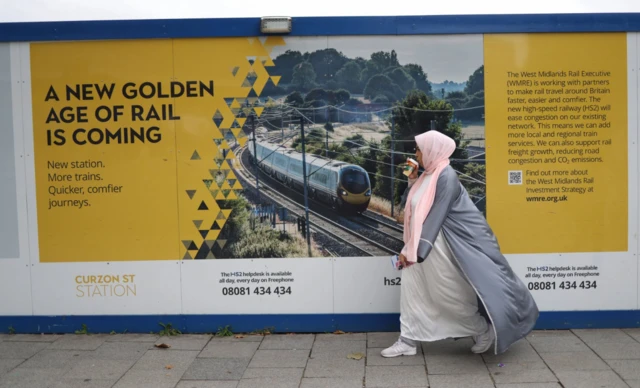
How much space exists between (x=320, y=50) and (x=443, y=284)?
2.25 m

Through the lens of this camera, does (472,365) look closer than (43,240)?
Yes

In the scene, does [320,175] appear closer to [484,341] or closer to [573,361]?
[484,341]

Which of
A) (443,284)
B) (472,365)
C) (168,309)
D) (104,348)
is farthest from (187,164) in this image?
(472,365)

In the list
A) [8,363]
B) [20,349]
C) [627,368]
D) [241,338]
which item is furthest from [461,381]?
[20,349]

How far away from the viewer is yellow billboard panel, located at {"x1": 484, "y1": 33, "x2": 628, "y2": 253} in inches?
244

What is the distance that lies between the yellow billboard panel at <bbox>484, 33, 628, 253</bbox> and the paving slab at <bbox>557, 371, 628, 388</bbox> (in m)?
1.28

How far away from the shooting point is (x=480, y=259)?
18.2ft

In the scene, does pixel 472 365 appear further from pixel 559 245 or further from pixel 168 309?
pixel 168 309

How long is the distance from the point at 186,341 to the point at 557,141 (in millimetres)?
3631

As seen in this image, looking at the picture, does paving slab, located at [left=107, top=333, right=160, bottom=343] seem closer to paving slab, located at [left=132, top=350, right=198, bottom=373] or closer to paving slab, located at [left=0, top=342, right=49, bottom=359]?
paving slab, located at [left=132, top=350, right=198, bottom=373]

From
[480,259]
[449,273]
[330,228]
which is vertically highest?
[330,228]

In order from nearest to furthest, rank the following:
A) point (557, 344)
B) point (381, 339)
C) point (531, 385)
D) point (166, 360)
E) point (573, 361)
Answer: point (531, 385)
point (573, 361)
point (166, 360)
point (557, 344)
point (381, 339)

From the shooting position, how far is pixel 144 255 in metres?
6.39

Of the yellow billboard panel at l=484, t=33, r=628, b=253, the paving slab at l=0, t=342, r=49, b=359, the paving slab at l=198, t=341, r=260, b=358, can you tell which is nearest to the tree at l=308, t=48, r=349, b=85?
the yellow billboard panel at l=484, t=33, r=628, b=253
